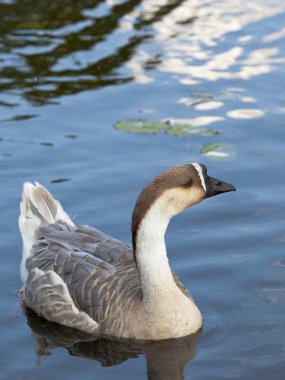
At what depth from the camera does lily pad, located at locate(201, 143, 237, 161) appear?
13.1 m

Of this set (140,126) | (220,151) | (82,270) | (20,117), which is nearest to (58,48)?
(20,117)

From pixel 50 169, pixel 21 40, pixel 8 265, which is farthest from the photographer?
pixel 21 40

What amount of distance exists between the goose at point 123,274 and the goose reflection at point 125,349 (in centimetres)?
7

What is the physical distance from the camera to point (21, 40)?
17.5 meters

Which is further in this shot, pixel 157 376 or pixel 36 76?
pixel 36 76

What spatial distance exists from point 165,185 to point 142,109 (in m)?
5.51

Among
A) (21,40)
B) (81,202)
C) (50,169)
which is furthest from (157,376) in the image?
(21,40)

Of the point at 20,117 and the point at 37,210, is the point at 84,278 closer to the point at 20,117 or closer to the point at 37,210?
the point at 37,210

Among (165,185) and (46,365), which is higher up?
(165,185)

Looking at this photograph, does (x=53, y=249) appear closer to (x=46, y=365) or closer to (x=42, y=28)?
(x=46, y=365)

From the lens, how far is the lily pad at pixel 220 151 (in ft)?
43.0

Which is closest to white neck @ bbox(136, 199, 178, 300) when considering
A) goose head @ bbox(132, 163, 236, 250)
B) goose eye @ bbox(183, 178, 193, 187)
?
goose head @ bbox(132, 163, 236, 250)

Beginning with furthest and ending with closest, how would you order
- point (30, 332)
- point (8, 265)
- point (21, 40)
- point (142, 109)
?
point (21, 40)
point (142, 109)
point (8, 265)
point (30, 332)

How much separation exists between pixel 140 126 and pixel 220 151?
4.22ft
